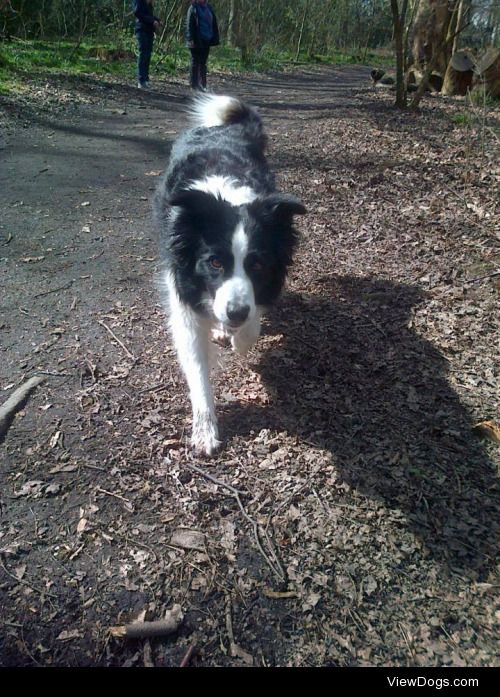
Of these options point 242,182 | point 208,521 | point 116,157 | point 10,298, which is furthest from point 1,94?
point 208,521

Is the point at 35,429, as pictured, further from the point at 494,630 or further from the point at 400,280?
the point at 400,280

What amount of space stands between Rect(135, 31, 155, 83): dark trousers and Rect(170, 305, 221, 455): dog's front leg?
35.6 ft

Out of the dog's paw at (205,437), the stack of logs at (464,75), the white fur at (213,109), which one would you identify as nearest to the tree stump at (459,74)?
the stack of logs at (464,75)

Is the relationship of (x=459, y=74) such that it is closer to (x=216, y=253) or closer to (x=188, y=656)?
(x=216, y=253)

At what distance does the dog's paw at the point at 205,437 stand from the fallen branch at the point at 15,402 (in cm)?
104

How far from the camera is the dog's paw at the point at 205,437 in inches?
113

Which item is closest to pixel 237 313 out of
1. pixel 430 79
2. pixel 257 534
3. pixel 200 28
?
pixel 257 534

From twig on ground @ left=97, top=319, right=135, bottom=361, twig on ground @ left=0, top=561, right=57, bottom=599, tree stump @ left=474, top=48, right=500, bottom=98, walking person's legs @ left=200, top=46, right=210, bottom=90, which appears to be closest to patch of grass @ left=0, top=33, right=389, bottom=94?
walking person's legs @ left=200, top=46, right=210, bottom=90

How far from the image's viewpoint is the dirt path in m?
2.04

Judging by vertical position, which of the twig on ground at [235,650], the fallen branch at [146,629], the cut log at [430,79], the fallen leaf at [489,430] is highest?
the cut log at [430,79]

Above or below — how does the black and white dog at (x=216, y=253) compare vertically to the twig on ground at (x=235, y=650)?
above

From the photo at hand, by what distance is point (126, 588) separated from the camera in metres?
2.16

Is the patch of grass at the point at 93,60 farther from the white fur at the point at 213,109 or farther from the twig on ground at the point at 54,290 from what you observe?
the twig on ground at the point at 54,290

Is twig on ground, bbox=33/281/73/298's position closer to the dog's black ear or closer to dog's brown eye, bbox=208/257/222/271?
dog's brown eye, bbox=208/257/222/271
